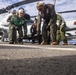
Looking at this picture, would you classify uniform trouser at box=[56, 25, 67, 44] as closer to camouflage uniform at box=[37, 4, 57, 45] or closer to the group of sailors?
the group of sailors

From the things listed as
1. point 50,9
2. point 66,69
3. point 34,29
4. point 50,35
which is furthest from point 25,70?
point 34,29

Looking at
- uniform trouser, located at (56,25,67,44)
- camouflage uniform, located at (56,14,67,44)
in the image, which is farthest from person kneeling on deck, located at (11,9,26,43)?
uniform trouser, located at (56,25,67,44)

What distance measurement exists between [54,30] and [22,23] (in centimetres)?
195

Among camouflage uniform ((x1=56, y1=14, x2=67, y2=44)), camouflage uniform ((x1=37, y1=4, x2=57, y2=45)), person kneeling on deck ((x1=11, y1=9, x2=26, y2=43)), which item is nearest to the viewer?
camouflage uniform ((x1=37, y1=4, x2=57, y2=45))

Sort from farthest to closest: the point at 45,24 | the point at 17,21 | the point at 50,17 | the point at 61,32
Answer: the point at 61,32, the point at 17,21, the point at 45,24, the point at 50,17

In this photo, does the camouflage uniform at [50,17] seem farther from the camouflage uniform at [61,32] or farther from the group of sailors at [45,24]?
the camouflage uniform at [61,32]

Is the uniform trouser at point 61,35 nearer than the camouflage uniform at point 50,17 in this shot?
No

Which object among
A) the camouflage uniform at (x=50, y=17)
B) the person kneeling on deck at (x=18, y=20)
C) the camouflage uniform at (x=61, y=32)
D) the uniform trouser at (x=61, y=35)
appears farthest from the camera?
the uniform trouser at (x=61, y=35)

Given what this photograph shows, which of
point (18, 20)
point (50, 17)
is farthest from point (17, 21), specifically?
point (50, 17)

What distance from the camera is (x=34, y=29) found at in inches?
555

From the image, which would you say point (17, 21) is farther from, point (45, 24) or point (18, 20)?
point (45, 24)

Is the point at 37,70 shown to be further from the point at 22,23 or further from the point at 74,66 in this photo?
the point at 22,23

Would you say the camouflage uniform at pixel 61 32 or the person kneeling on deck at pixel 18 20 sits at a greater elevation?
the person kneeling on deck at pixel 18 20

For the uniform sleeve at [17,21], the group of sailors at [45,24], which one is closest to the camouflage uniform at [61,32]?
the group of sailors at [45,24]
